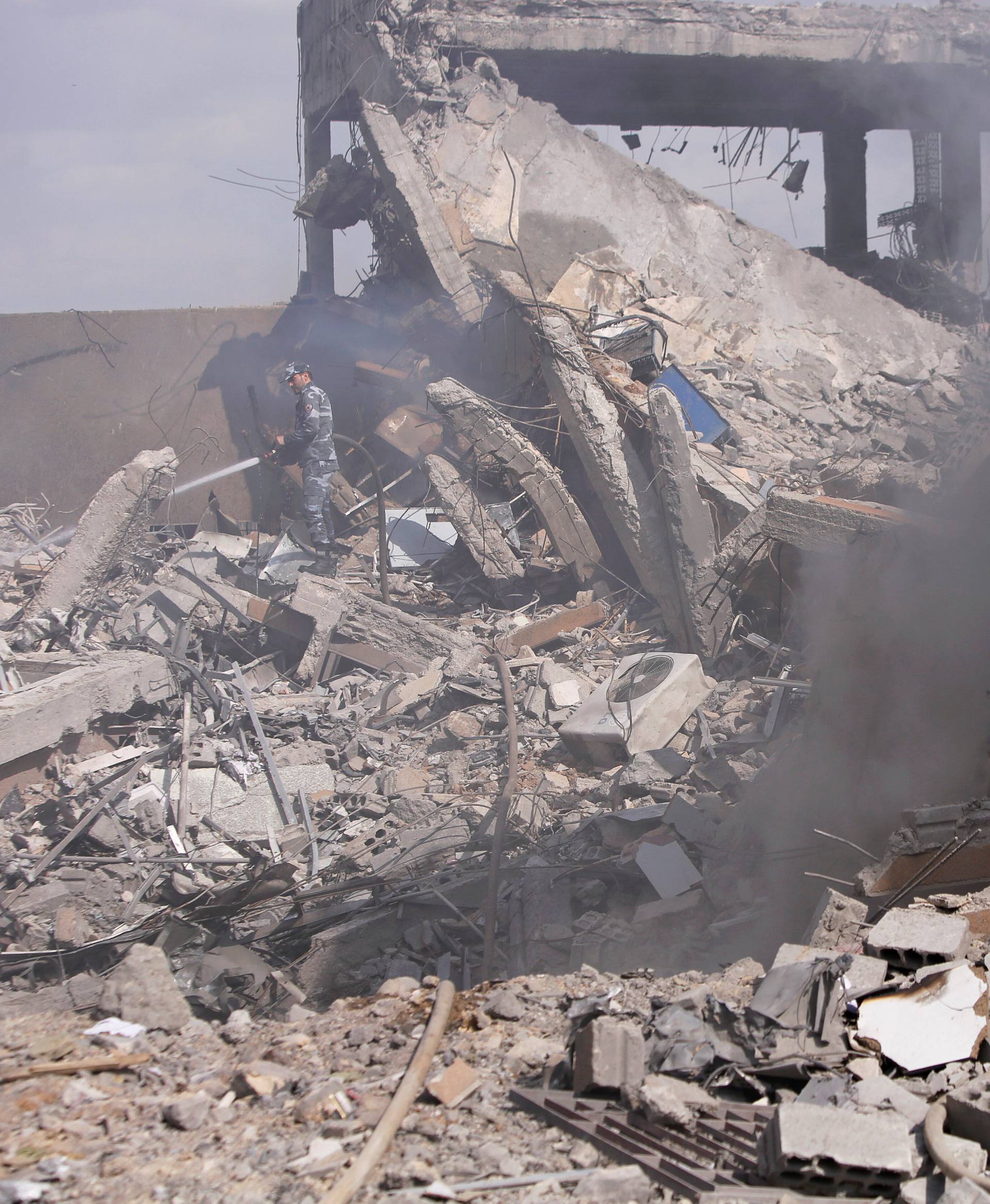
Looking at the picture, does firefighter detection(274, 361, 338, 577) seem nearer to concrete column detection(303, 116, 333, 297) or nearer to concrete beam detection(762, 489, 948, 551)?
concrete beam detection(762, 489, 948, 551)

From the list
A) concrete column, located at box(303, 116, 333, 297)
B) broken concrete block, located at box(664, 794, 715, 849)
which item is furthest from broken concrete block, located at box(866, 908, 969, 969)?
concrete column, located at box(303, 116, 333, 297)

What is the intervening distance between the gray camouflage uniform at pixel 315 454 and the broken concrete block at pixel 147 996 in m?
6.20

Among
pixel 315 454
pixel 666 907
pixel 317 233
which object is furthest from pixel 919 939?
pixel 317 233

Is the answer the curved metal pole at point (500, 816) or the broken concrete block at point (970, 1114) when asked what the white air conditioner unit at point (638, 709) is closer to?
the curved metal pole at point (500, 816)

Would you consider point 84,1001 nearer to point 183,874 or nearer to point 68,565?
point 183,874

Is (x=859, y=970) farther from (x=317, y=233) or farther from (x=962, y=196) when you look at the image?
(x=962, y=196)

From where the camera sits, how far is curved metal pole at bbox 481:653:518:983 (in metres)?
3.95

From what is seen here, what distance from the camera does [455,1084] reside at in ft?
7.96

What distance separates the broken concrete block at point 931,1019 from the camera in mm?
2371

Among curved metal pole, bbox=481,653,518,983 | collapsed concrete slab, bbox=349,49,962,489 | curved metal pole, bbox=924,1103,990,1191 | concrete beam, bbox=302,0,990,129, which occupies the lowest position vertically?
curved metal pole, bbox=481,653,518,983

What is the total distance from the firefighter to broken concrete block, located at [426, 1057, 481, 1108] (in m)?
6.80

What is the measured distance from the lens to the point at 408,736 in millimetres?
6559

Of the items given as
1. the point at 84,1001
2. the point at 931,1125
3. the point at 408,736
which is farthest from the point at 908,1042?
the point at 408,736

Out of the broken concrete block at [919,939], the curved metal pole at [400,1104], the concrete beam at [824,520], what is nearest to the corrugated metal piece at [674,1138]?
the curved metal pole at [400,1104]
